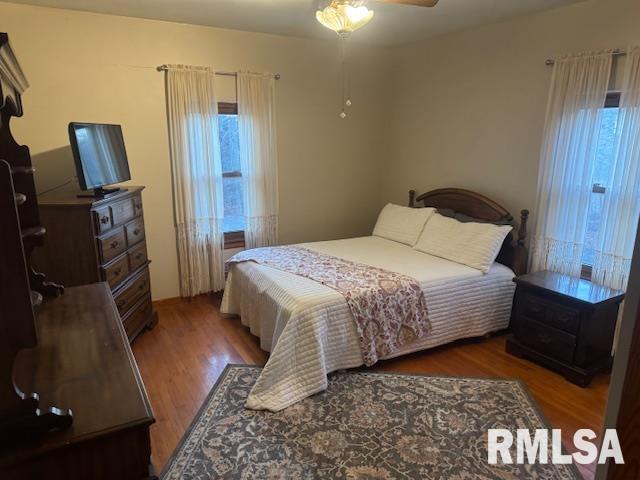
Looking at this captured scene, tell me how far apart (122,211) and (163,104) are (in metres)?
1.22

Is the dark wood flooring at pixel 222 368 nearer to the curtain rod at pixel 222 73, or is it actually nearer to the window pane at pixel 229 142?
the window pane at pixel 229 142

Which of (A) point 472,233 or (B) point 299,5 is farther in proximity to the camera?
(A) point 472,233

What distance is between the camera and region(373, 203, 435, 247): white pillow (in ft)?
13.1

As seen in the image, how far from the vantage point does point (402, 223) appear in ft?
13.6

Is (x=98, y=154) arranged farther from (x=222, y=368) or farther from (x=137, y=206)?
(x=222, y=368)

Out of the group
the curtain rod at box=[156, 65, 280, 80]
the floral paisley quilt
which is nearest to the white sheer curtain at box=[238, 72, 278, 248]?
the curtain rod at box=[156, 65, 280, 80]

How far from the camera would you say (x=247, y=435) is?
2.22 metres

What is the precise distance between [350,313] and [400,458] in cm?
92

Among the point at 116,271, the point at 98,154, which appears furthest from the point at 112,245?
the point at 98,154

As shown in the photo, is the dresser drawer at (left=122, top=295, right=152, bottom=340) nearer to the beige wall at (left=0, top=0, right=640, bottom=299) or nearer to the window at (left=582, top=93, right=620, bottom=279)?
the beige wall at (left=0, top=0, right=640, bottom=299)

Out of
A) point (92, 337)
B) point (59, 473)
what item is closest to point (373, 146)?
point (92, 337)

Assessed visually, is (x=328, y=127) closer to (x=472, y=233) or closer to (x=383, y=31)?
(x=383, y=31)

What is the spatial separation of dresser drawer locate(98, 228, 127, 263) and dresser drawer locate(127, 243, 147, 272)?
0.41ft

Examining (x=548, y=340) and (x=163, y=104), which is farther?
(x=163, y=104)
